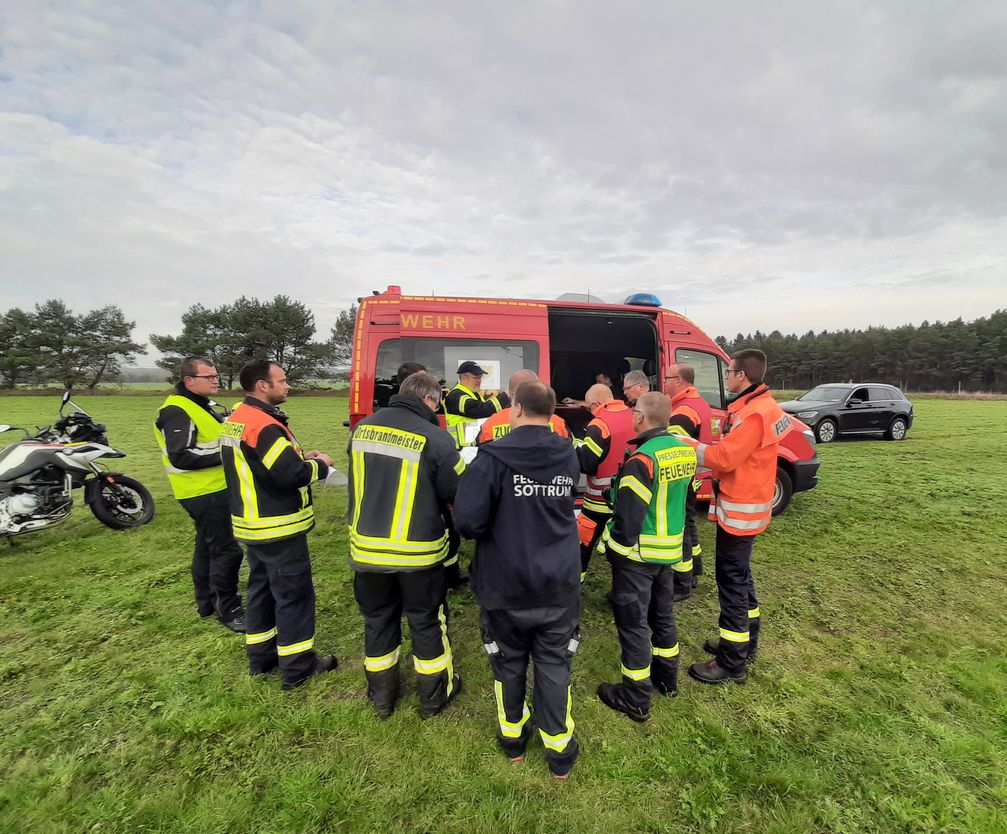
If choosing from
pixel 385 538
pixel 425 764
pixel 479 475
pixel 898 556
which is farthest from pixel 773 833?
pixel 898 556

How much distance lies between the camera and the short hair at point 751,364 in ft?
9.00

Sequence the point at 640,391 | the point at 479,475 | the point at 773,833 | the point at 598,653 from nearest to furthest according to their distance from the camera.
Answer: the point at 773,833 < the point at 479,475 < the point at 598,653 < the point at 640,391

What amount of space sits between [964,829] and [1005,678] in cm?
153

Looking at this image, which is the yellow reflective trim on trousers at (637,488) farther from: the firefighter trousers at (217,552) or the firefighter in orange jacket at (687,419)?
the firefighter trousers at (217,552)

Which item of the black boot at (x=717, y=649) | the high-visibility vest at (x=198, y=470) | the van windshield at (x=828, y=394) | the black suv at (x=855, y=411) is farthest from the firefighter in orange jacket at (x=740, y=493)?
the van windshield at (x=828, y=394)

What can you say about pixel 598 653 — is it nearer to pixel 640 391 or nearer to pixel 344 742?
pixel 344 742

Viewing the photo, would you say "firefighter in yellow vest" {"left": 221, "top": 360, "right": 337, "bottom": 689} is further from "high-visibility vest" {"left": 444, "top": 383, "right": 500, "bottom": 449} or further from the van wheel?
the van wheel

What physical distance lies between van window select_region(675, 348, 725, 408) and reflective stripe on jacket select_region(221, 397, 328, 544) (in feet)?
15.2

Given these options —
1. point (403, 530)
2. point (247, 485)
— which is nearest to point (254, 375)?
point (247, 485)

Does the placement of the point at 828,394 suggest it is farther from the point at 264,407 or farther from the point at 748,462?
the point at 264,407

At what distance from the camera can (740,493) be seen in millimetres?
2686

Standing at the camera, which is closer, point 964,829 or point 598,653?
point 964,829

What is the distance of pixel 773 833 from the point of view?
183 cm

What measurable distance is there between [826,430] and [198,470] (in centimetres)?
1539
